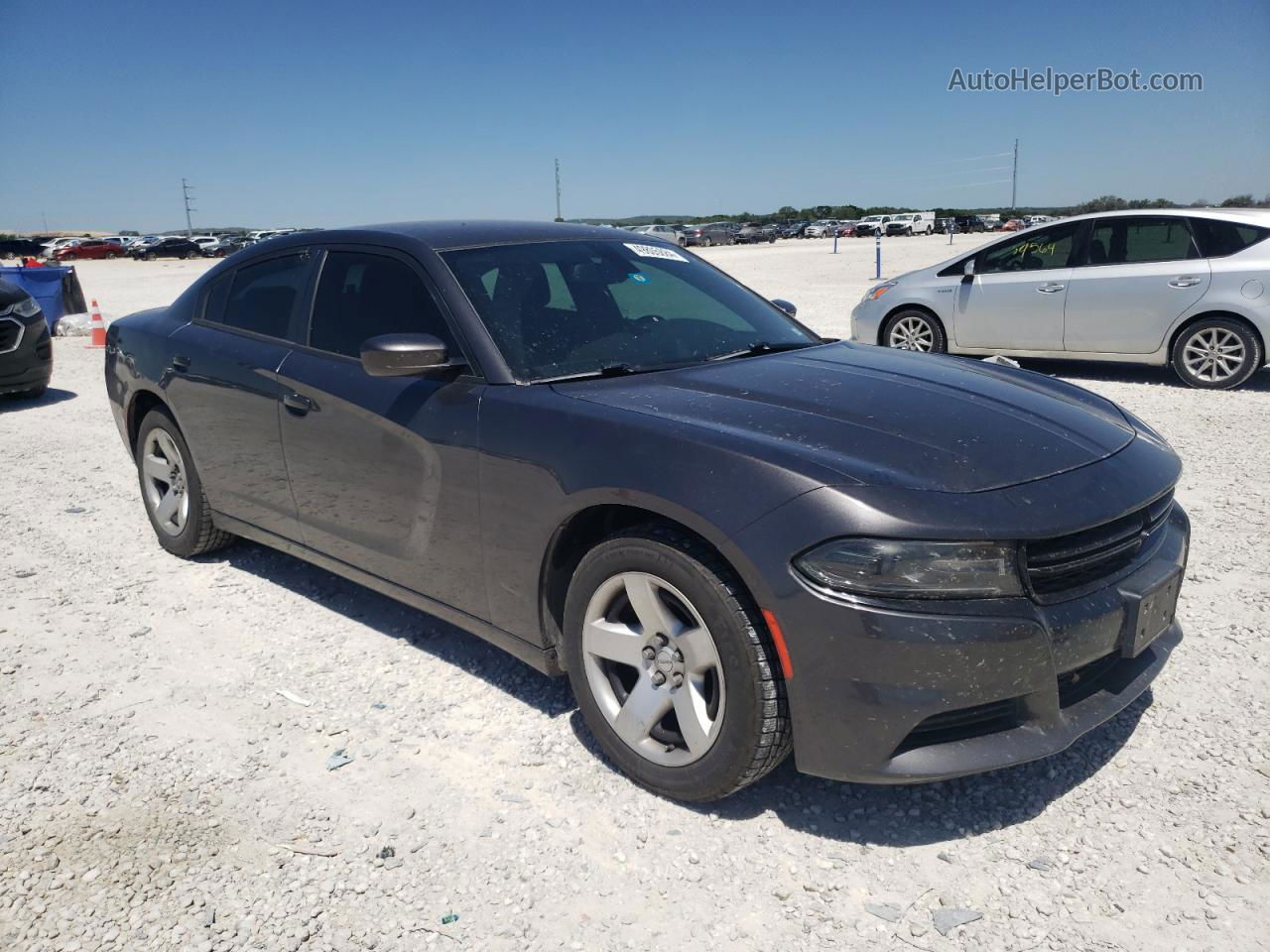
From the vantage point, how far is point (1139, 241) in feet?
29.8

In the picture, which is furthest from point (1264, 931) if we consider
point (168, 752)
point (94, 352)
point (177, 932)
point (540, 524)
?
point (94, 352)

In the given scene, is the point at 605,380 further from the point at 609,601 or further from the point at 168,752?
the point at 168,752

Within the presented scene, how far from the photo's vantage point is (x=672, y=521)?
2.77 metres

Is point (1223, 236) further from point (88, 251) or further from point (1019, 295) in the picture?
point (88, 251)

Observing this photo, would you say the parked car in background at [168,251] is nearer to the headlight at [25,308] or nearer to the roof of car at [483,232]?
the headlight at [25,308]

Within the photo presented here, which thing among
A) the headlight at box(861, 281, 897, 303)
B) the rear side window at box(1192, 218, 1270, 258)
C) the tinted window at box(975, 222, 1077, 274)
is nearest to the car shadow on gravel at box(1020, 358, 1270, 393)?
the tinted window at box(975, 222, 1077, 274)

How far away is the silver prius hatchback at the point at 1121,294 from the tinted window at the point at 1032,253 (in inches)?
0.4

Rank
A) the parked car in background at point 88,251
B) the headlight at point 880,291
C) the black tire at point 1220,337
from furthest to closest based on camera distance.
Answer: the parked car in background at point 88,251 < the headlight at point 880,291 < the black tire at point 1220,337

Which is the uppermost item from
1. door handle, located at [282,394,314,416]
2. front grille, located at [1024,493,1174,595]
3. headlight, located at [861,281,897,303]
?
headlight, located at [861,281,897,303]

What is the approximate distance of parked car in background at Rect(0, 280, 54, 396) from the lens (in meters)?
9.48

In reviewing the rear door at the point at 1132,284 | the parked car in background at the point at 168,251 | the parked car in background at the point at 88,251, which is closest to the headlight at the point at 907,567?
the rear door at the point at 1132,284

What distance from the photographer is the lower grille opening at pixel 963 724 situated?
2480 mm

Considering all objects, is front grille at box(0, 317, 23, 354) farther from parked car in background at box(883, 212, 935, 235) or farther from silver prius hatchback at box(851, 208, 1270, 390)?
parked car in background at box(883, 212, 935, 235)

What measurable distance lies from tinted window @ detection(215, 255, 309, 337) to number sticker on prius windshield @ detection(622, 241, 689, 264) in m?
1.41
